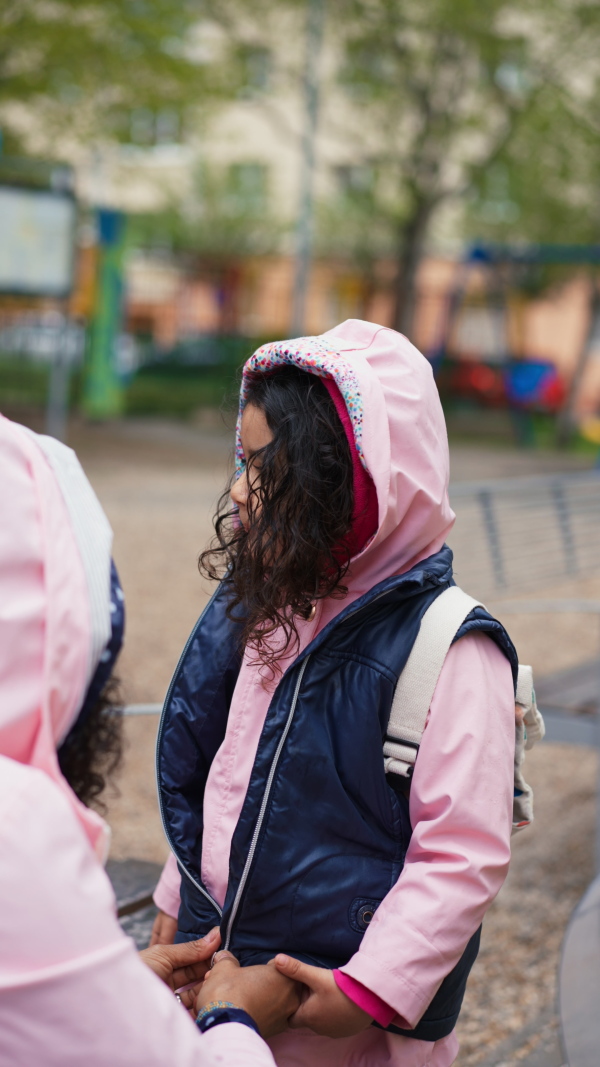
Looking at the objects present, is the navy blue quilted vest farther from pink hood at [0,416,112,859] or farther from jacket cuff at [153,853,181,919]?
pink hood at [0,416,112,859]

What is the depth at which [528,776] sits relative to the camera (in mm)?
4645

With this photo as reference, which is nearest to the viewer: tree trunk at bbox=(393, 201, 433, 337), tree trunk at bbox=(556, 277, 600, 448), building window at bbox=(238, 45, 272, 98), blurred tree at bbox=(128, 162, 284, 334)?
building window at bbox=(238, 45, 272, 98)

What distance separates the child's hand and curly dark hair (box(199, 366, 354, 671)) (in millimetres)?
392

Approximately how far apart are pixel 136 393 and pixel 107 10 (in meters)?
8.14

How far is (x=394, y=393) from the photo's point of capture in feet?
5.18

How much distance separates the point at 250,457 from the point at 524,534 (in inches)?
111

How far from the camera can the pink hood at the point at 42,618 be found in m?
0.96

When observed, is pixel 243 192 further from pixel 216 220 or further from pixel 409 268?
pixel 409 268

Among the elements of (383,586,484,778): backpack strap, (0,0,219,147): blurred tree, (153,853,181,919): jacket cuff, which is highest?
(0,0,219,147): blurred tree

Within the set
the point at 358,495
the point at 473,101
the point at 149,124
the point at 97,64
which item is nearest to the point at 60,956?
the point at 358,495

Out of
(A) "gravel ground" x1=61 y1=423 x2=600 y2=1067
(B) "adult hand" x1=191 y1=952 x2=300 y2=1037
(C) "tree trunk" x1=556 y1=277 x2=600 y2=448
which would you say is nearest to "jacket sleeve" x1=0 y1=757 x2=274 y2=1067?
(B) "adult hand" x1=191 y1=952 x2=300 y2=1037

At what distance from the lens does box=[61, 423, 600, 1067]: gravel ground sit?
9.51 ft

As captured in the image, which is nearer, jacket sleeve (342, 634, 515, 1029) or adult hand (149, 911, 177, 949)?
jacket sleeve (342, 634, 515, 1029)

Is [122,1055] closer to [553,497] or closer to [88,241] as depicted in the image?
[553,497]
